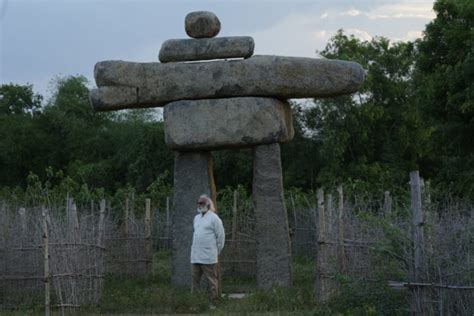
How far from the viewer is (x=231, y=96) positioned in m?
14.9

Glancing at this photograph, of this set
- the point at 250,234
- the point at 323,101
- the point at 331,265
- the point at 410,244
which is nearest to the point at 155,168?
the point at 323,101

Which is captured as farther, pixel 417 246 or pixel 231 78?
pixel 231 78

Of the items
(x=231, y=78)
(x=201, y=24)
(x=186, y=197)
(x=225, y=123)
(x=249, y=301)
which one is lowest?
(x=249, y=301)

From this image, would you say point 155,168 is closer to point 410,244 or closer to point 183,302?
point 183,302

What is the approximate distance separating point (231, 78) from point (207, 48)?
26.6 inches

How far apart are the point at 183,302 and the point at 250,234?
4684 mm

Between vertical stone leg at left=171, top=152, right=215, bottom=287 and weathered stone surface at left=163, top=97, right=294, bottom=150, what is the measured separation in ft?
1.17

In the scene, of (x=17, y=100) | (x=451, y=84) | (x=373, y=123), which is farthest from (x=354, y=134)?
(x=17, y=100)

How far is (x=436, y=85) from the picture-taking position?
76.9 ft

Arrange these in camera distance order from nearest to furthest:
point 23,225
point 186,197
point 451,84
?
point 23,225 < point 186,197 < point 451,84

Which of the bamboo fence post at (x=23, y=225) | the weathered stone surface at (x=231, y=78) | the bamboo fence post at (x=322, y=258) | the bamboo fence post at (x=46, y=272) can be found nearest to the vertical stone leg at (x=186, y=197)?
the weathered stone surface at (x=231, y=78)

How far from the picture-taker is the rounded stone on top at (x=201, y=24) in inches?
599

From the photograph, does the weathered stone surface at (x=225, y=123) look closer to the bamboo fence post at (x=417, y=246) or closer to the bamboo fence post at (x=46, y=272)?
the bamboo fence post at (x=46, y=272)

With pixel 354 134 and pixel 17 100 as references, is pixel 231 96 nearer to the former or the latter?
pixel 354 134
